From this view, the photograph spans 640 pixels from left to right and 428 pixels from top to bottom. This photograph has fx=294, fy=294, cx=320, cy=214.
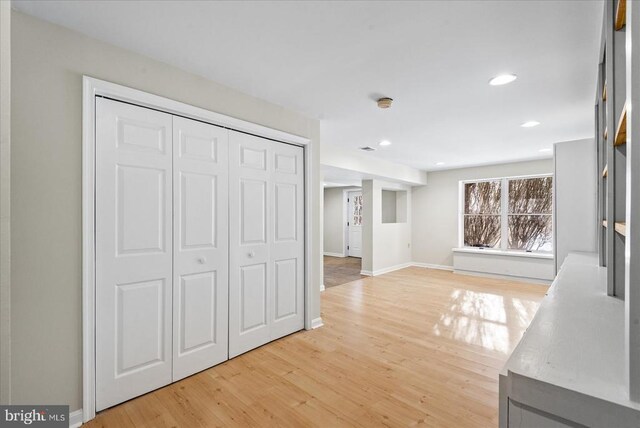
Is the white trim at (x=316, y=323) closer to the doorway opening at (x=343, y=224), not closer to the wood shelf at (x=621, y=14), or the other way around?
the wood shelf at (x=621, y=14)

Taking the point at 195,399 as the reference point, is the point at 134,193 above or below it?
above

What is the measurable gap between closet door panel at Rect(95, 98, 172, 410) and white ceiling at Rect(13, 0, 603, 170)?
Result: 56cm

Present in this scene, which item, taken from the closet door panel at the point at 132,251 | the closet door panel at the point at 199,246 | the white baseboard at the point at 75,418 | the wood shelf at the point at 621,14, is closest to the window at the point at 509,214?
the wood shelf at the point at 621,14

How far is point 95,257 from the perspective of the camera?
195 centimetres

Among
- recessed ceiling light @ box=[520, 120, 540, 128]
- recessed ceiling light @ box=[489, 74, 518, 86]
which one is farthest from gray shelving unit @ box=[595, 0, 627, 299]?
recessed ceiling light @ box=[520, 120, 540, 128]

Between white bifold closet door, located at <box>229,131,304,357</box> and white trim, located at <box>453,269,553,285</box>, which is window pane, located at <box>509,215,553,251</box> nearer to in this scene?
white trim, located at <box>453,269,553,285</box>

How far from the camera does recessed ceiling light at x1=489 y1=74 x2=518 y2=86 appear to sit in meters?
2.40

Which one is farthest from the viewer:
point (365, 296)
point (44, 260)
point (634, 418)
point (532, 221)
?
point (532, 221)

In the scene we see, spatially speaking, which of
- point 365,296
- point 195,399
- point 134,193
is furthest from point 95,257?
point 365,296

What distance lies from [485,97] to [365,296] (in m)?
3.37

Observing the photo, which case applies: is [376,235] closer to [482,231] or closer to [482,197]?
[482,231]

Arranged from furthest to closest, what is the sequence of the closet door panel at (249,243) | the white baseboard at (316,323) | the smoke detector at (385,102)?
1. the white baseboard at (316,323)
2. the smoke detector at (385,102)
3. the closet door panel at (249,243)

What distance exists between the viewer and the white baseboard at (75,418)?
184 cm

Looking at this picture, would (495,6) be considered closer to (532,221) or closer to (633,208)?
Answer: (633,208)
